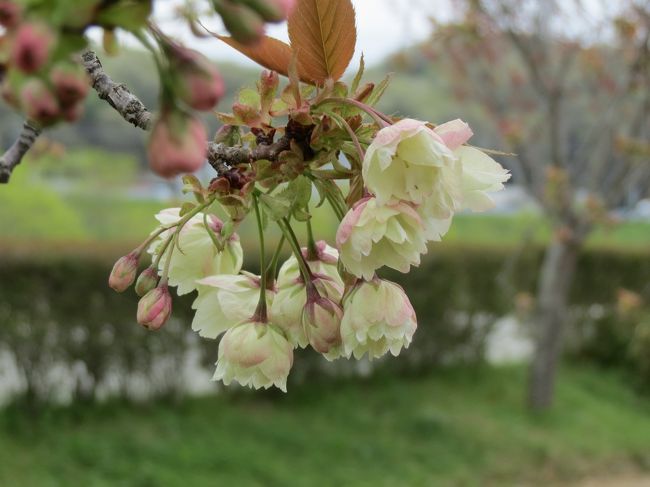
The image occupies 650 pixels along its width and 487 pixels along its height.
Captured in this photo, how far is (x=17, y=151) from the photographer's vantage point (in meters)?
0.68

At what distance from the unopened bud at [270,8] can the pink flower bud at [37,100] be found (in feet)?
0.33

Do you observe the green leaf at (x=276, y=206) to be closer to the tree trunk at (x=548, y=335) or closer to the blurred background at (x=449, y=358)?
the blurred background at (x=449, y=358)

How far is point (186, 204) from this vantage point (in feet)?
2.37

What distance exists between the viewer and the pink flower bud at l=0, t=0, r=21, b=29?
0.35 meters

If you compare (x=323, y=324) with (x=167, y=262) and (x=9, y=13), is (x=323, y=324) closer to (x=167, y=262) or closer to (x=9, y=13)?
(x=167, y=262)

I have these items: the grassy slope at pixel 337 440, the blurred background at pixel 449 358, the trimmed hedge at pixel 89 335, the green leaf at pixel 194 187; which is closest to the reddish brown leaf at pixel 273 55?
the green leaf at pixel 194 187

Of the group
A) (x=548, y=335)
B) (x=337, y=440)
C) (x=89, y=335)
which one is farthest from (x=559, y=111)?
(x=89, y=335)

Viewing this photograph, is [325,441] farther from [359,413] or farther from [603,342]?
[603,342]

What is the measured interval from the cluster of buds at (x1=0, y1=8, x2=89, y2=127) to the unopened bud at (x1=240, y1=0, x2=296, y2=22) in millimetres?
87

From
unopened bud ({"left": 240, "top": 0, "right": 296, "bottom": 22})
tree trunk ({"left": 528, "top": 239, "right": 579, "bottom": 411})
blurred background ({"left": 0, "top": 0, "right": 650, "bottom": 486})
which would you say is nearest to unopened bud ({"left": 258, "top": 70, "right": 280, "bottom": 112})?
unopened bud ({"left": 240, "top": 0, "right": 296, "bottom": 22})

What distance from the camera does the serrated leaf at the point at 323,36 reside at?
0.66 m

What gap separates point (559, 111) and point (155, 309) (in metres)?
5.03

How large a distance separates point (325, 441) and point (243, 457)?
0.60 metres

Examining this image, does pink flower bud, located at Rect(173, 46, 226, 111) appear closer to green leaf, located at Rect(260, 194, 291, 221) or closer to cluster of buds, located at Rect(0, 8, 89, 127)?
cluster of buds, located at Rect(0, 8, 89, 127)
